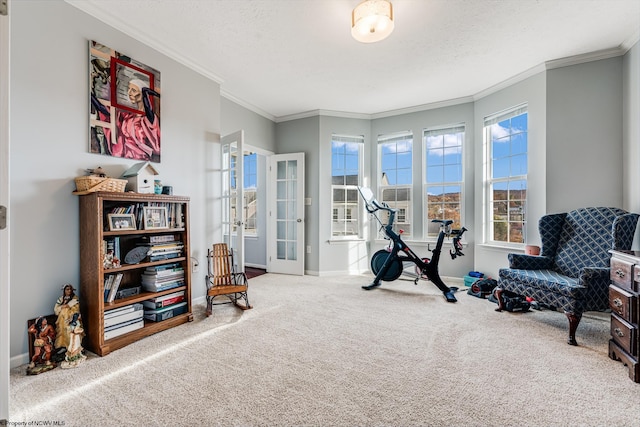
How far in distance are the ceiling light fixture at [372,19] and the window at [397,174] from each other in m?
2.76

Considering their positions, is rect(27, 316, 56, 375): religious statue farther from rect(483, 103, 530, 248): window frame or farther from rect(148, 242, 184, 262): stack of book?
rect(483, 103, 530, 248): window frame

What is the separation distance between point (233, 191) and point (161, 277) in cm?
142

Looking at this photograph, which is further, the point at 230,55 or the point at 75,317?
the point at 230,55

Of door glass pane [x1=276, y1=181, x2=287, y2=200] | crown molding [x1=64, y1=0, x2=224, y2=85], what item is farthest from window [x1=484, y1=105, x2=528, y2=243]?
crown molding [x1=64, y1=0, x2=224, y2=85]

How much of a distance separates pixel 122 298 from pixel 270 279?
2.35 m

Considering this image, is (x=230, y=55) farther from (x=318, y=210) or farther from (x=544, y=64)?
(x=544, y=64)

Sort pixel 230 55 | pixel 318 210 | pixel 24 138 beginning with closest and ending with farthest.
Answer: pixel 24 138 < pixel 230 55 < pixel 318 210

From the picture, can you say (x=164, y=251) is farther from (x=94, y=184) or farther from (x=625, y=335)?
(x=625, y=335)

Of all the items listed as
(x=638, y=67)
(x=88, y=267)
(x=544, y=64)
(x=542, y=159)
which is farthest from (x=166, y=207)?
(x=638, y=67)

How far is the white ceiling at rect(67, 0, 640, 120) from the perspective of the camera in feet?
7.51

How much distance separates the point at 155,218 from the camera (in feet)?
8.27

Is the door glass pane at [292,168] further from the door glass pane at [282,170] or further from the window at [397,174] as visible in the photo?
the window at [397,174]

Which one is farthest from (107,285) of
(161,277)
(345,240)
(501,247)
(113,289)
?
(501,247)

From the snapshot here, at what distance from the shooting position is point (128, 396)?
5.23 ft
